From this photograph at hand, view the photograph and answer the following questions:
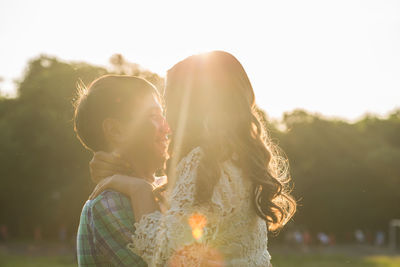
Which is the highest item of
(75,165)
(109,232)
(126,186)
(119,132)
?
(119,132)

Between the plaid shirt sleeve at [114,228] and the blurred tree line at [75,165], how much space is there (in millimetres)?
14476

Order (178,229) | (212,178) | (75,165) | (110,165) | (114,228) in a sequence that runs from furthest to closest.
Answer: (75,165) → (110,165) → (114,228) → (212,178) → (178,229)

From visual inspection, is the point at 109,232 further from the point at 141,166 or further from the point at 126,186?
the point at 141,166

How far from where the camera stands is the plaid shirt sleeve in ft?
7.52

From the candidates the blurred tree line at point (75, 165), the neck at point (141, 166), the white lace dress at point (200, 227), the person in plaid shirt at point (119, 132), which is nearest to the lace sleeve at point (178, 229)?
the white lace dress at point (200, 227)

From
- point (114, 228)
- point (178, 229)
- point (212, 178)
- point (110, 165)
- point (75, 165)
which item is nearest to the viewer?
point (178, 229)

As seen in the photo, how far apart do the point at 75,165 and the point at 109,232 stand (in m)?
28.1

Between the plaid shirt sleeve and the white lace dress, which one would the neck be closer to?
the plaid shirt sleeve

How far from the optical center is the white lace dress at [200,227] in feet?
6.66

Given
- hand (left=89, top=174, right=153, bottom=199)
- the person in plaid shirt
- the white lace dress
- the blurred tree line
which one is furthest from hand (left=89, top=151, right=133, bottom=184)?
the blurred tree line

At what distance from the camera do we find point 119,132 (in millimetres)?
2596

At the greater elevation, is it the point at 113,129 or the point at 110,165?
the point at 113,129

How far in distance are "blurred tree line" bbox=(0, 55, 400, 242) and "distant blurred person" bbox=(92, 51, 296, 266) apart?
47.0ft

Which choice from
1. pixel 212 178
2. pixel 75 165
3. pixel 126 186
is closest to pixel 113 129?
pixel 126 186
